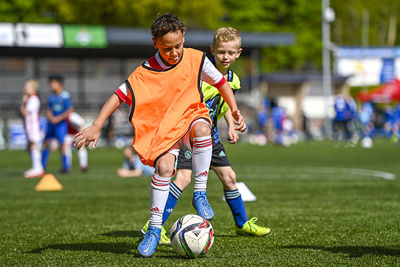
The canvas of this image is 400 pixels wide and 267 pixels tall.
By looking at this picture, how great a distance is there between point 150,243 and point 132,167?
10.3 m

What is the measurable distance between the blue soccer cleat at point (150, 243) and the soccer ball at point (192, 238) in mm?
152

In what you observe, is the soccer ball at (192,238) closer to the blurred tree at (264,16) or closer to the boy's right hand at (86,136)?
the boy's right hand at (86,136)

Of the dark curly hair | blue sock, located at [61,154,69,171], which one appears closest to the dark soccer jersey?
the dark curly hair

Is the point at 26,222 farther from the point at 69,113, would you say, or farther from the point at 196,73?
the point at 69,113

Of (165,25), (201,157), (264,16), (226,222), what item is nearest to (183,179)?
(201,157)

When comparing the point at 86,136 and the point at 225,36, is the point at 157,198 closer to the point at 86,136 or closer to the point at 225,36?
the point at 86,136

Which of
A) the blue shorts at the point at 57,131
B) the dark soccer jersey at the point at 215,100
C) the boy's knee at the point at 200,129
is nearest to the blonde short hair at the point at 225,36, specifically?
the dark soccer jersey at the point at 215,100

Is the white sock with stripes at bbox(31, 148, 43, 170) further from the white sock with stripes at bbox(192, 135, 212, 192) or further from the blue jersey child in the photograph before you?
the white sock with stripes at bbox(192, 135, 212, 192)

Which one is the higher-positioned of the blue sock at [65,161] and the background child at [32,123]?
the background child at [32,123]

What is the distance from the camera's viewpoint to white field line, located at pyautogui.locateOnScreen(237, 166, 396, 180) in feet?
42.9

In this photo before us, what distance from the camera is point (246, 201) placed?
336 inches

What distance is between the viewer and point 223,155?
5703 mm

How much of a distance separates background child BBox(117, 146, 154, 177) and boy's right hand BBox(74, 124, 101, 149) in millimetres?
9765

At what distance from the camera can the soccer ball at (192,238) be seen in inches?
182
